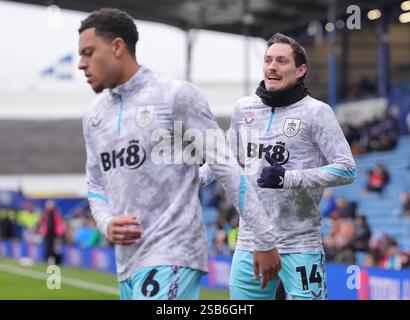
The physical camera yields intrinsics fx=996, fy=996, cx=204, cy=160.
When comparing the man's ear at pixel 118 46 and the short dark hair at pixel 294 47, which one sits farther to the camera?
the short dark hair at pixel 294 47

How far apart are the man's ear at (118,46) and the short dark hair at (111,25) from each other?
19mm

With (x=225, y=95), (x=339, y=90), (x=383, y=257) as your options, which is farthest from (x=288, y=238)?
(x=225, y=95)

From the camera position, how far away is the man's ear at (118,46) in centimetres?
492

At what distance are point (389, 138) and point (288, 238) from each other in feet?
64.9

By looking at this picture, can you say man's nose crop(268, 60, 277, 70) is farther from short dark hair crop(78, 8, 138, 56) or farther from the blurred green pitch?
the blurred green pitch

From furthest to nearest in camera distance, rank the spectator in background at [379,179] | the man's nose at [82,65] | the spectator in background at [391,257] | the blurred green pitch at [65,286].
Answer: the spectator in background at [379,179] → the blurred green pitch at [65,286] → the spectator in background at [391,257] → the man's nose at [82,65]

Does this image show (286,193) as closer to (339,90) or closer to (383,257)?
(383,257)

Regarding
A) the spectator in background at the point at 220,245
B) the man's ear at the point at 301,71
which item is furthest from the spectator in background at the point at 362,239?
the man's ear at the point at 301,71

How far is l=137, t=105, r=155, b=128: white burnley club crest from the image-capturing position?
496 cm

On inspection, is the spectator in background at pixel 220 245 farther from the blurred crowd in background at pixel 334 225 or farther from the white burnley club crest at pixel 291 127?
the white burnley club crest at pixel 291 127

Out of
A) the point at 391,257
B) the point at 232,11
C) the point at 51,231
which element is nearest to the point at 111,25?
the point at 391,257

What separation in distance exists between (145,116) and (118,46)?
372mm

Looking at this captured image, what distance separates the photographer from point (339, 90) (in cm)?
3559

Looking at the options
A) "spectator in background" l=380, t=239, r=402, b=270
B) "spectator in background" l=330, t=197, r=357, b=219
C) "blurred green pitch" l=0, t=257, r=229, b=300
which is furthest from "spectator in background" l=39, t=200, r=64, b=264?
"spectator in background" l=380, t=239, r=402, b=270
